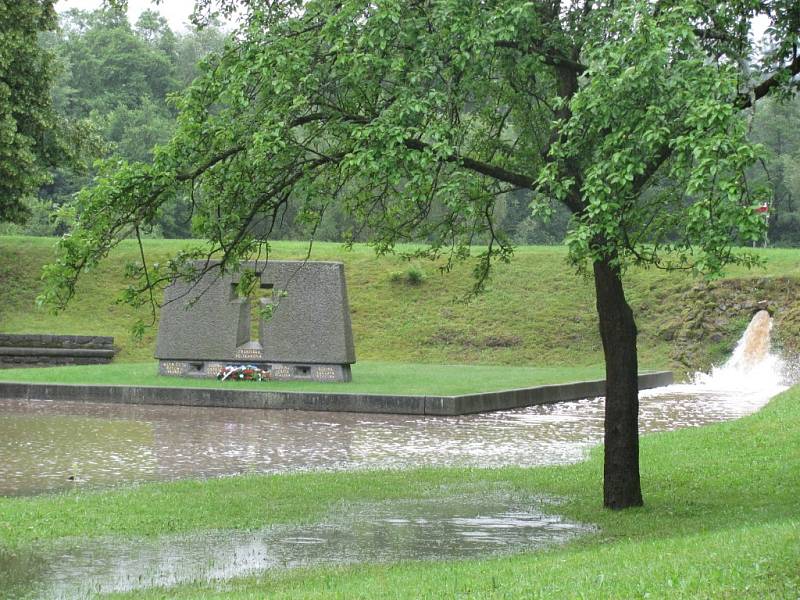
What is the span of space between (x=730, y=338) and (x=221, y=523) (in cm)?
2368

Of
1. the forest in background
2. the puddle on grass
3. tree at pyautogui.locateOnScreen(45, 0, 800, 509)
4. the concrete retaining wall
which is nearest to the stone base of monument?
the concrete retaining wall

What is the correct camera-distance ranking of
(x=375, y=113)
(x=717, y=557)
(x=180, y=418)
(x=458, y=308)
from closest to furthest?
(x=717, y=557)
(x=375, y=113)
(x=180, y=418)
(x=458, y=308)

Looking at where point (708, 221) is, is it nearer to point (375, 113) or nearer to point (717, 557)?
point (717, 557)

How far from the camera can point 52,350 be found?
103ft

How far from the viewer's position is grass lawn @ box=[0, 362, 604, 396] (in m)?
21.4

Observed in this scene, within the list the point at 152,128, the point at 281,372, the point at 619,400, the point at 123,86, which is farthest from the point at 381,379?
the point at 123,86

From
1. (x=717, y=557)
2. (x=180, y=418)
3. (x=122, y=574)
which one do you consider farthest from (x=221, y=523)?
(x=180, y=418)

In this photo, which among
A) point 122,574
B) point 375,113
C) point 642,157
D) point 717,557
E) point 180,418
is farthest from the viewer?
point 180,418

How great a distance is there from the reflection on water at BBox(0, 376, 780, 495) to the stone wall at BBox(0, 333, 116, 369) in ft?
34.7

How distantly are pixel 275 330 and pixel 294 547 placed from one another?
14491 mm

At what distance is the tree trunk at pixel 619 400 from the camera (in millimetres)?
10844

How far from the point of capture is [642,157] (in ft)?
29.2

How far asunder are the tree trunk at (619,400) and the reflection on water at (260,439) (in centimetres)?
353

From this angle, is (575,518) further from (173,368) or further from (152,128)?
(152,128)
